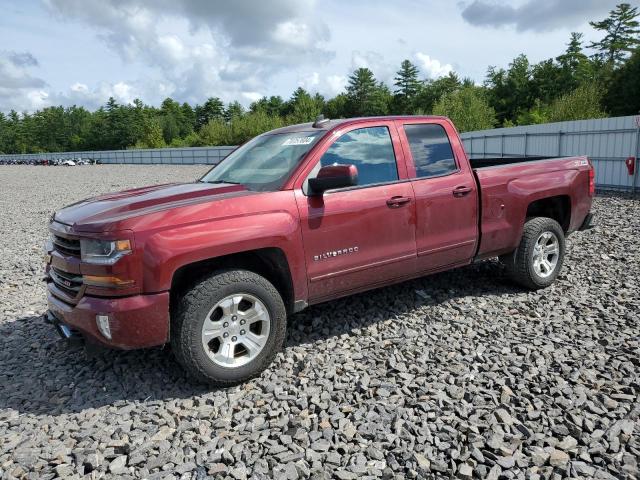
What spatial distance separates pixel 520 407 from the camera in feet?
10.8

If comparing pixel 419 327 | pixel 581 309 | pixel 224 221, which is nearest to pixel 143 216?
pixel 224 221

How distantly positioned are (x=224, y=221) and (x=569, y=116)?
41.9m

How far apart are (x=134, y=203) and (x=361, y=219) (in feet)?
5.66

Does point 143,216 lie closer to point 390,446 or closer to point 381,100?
point 390,446

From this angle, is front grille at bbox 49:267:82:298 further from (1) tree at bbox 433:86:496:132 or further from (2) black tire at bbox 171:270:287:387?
(1) tree at bbox 433:86:496:132

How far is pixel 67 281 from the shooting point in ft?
11.9

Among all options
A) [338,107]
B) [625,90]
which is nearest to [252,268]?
[625,90]

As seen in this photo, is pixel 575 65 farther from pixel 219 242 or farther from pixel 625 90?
pixel 219 242

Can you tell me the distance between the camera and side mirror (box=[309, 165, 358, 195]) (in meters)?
3.74

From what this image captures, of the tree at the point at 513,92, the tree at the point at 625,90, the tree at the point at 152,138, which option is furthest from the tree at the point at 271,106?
the tree at the point at 625,90

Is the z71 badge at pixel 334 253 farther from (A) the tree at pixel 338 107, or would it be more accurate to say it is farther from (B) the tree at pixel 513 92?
(A) the tree at pixel 338 107

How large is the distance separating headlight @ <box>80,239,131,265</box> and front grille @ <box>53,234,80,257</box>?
136 mm

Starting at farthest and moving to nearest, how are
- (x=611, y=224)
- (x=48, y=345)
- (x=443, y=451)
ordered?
(x=611, y=224)
(x=48, y=345)
(x=443, y=451)

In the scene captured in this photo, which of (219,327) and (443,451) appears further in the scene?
(219,327)
